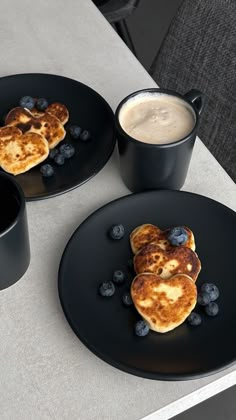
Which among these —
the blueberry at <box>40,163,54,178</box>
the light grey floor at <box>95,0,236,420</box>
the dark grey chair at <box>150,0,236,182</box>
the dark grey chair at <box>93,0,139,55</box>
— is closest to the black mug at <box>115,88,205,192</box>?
the blueberry at <box>40,163,54,178</box>

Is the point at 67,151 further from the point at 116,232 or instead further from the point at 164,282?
the point at 164,282

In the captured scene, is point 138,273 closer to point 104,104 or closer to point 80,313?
point 80,313

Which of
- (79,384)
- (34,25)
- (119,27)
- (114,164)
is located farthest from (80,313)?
(119,27)

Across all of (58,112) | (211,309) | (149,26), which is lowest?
(149,26)

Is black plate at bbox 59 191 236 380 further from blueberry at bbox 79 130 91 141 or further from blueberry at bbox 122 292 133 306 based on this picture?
blueberry at bbox 79 130 91 141

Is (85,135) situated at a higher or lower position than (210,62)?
higher

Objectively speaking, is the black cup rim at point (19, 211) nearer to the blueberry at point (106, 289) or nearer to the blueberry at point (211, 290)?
the blueberry at point (106, 289)

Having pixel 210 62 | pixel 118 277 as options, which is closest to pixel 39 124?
pixel 118 277
